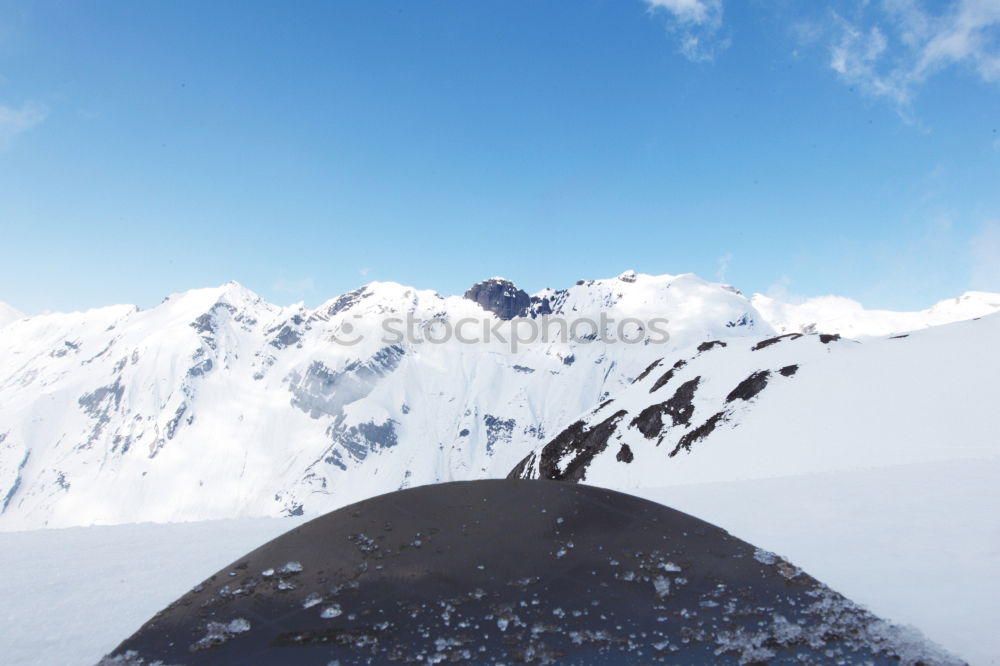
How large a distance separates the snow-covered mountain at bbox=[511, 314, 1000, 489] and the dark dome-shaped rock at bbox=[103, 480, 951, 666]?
54.9 ft

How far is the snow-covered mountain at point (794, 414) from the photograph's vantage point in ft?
79.5

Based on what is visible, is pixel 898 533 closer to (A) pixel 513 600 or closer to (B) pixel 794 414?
(A) pixel 513 600

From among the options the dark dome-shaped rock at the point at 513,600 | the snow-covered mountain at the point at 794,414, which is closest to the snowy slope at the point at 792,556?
the dark dome-shaped rock at the point at 513,600

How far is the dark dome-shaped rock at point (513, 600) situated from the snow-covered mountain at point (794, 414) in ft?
54.9

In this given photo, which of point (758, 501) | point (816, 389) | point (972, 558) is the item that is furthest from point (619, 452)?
point (972, 558)

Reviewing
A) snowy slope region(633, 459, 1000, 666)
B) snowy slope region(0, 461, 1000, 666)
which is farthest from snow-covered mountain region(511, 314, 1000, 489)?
snowy slope region(0, 461, 1000, 666)

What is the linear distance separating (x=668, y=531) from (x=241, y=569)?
3.82 metres

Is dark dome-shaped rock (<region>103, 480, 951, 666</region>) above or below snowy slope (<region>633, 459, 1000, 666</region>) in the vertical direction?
below

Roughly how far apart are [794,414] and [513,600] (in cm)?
3306

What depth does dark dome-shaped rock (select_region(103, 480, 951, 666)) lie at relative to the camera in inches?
132

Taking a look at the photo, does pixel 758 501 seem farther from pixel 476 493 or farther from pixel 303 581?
pixel 303 581

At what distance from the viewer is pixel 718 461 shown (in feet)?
99.9

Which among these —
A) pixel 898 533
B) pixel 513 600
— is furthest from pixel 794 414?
pixel 513 600

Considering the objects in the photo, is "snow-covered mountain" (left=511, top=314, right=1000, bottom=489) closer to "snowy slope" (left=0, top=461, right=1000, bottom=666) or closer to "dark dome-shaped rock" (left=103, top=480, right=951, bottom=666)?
"snowy slope" (left=0, top=461, right=1000, bottom=666)
